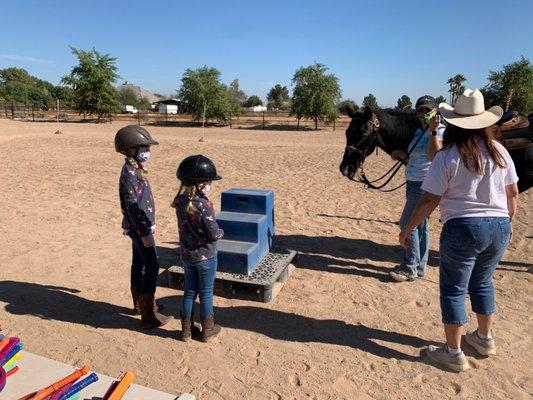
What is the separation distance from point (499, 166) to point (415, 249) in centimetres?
215

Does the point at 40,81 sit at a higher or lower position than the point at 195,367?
higher

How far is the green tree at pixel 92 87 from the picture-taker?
142ft

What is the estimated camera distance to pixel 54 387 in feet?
7.75

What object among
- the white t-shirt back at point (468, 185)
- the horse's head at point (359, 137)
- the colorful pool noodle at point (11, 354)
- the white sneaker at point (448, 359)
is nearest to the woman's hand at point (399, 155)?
the horse's head at point (359, 137)

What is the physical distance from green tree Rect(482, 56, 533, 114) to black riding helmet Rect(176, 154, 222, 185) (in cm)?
3164

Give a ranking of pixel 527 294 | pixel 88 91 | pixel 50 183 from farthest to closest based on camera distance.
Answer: pixel 88 91 → pixel 50 183 → pixel 527 294

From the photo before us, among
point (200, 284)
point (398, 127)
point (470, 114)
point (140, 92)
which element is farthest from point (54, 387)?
point (140, 92)

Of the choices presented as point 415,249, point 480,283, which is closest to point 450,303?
point 480,283

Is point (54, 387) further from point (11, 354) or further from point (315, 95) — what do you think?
point (315, 95)

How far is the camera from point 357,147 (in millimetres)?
5145

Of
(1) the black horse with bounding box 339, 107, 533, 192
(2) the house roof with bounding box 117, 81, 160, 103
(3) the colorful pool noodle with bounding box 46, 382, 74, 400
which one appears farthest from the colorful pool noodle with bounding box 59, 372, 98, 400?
(2) the house roof with bounding box 117, 81, 160, 103

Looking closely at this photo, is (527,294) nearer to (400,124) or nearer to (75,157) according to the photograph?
(400,124)

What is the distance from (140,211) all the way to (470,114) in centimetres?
265

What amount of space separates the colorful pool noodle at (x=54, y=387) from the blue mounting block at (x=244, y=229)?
210cm
